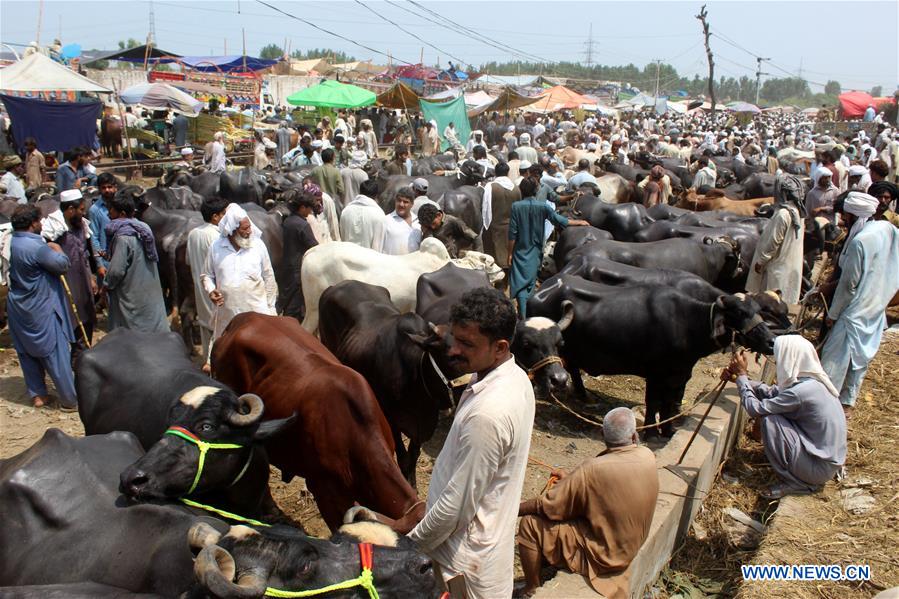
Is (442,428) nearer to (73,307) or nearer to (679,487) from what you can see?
(679,487)

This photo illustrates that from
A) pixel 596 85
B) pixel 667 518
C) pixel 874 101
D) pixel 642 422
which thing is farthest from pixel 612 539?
pixel 596 85

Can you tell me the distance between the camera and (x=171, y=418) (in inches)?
137

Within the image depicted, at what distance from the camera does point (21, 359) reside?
6.77 m

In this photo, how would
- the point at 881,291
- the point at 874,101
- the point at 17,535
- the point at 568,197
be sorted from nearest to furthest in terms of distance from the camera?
the point at 17,535
the point at 881,291
the point at 568,197
the point at 874,101

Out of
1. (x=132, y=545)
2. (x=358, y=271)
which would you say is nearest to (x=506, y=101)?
(x=358, y=271)

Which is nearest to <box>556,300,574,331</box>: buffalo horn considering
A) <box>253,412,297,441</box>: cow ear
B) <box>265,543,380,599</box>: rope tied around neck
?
<box>253,412,297,441</box>: cow ear

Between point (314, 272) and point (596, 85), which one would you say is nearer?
point (314, 272)

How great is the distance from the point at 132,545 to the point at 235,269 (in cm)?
340

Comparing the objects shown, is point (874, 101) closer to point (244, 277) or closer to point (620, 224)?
point (620, 224)

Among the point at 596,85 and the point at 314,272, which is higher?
the point at 596,85

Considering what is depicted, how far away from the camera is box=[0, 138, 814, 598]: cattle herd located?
273cm

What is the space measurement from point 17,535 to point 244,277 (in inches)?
124

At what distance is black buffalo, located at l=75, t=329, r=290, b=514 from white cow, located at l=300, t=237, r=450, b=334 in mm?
2054

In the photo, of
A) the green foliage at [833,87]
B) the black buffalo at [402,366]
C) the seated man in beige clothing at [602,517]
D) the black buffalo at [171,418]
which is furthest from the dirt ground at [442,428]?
the green foliage at [833,87]
